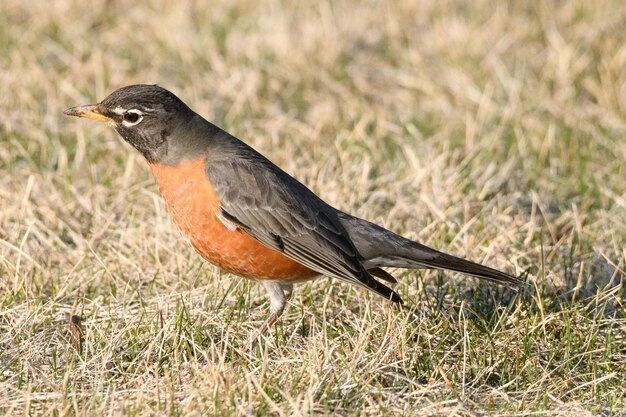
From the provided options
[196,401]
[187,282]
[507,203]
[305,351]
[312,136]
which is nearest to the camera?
[196,401]

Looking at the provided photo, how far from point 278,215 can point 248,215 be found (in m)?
0.17

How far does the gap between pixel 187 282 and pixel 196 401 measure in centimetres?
158

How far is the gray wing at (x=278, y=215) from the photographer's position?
5.37 m

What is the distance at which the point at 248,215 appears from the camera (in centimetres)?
543

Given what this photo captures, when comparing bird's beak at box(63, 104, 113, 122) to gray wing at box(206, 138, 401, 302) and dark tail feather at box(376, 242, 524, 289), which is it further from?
dark tail feather at box(376, 242, 524, 289)

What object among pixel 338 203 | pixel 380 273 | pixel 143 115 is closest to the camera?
pixel 143 115

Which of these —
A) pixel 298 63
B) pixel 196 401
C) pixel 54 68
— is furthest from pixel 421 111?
pixel 196 401

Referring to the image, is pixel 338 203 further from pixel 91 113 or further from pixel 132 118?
pixel 91 113

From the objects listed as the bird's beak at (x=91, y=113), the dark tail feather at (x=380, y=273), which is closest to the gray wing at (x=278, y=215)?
the dark tail feather at (x=380, y=273)

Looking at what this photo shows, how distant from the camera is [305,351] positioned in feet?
16.2

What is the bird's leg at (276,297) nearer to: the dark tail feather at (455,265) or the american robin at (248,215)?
the american robin at (248,215)

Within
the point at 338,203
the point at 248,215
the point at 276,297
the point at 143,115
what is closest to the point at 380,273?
the point at 276,297

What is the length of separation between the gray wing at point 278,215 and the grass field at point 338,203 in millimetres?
315

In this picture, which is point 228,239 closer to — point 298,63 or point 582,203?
point 582,203
